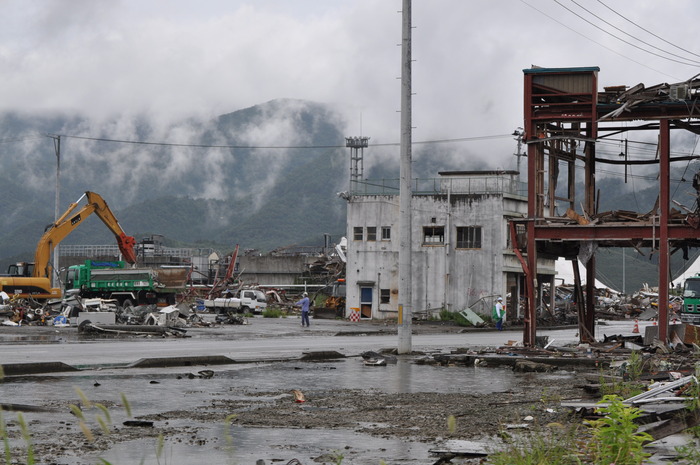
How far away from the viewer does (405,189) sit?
89.9ft

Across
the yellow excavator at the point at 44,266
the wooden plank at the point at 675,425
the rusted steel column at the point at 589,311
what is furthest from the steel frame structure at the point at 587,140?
the yellow excavator at the point at 44,266

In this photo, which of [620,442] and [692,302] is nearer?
[620,442]

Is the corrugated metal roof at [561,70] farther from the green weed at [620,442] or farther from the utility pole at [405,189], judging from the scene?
the green weed at [620,442]

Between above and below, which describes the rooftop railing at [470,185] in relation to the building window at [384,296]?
above

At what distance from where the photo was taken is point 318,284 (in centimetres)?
9062

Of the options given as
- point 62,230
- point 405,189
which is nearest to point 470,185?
point 62,230

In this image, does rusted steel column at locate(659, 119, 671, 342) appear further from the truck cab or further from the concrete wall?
the concrete wall

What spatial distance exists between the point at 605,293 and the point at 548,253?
2803 inches

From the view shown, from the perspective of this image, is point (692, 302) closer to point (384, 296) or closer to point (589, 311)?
point (384, 296)

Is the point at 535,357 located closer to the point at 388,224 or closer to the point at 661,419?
the point at 661,419

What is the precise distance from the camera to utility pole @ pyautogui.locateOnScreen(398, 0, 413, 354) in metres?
27.3

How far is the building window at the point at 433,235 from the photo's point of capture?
62.9 metres

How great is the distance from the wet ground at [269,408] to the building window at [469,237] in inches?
1412

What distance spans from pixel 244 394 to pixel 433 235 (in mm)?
47616
